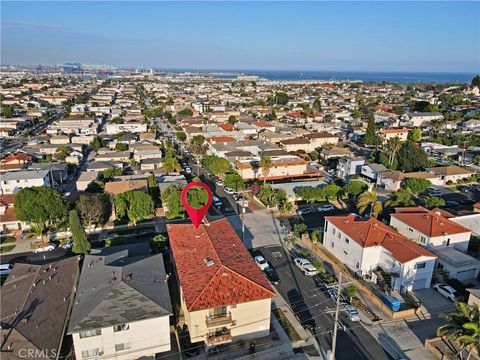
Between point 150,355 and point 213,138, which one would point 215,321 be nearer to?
point 150,355

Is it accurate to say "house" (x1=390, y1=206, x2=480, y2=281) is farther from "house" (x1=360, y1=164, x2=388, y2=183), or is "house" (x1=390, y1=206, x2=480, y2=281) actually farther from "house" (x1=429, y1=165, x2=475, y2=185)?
"house" (x1=429, y1=165, x2=475, y2=185)

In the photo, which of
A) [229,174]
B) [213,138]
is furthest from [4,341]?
[213,138]

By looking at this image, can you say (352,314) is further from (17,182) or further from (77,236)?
(17,182)

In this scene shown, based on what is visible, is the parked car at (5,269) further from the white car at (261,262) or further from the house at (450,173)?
the house at (450,173)

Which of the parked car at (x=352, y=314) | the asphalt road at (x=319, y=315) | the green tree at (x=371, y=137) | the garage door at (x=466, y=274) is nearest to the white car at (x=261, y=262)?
the asphalt road at (x=319, y=315)

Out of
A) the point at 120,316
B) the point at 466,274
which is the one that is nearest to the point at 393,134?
the point at 466,274

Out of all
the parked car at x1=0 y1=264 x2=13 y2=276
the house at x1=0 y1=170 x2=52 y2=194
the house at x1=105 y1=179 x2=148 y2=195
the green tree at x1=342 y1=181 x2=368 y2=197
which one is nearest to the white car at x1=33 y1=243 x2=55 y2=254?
the parked car at x1=0 y1=264 x2=13 y2=276
